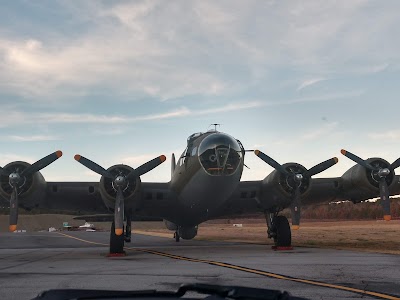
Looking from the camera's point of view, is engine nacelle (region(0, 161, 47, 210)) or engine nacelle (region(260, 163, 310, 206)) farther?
engine nacelle (region(260, 163, 310, 206))

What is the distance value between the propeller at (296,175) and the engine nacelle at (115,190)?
5955 mm

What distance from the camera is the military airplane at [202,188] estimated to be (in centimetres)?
2031

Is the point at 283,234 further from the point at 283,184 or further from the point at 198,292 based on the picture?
the point at 198,292

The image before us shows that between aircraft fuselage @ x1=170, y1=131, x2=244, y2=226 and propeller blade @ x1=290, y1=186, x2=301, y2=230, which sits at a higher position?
aircraft fuselage @ x1=170, y1=131, x2=244, y2=226

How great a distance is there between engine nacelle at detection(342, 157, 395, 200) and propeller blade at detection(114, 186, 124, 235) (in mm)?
11557

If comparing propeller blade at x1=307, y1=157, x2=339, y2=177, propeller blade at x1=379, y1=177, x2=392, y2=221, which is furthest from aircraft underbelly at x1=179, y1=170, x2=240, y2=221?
propeller blade at x1=379, y1=177, x2=392, y2=221

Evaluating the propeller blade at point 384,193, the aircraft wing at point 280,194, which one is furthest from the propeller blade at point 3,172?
the propeller blade at point 384,193

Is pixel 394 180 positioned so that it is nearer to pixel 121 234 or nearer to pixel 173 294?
pixel 121 234

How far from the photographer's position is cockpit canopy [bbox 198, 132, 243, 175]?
19938mm

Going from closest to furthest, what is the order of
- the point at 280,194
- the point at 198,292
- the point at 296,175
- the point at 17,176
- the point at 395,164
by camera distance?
the point at 198,292 < the point at 17,176 < the point at 296,175 < the point at 280,194 < the point at 395,164

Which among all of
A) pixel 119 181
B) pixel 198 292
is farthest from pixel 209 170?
pixel 198 292

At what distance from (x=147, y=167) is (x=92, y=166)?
2.48 m

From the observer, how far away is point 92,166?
834 inches

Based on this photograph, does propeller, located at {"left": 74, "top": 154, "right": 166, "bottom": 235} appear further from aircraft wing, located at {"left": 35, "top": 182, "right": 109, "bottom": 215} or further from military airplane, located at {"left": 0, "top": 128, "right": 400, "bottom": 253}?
aircraft wing, located at {"left": 35, "top": 182, "right": 109, "bottom": 215}
